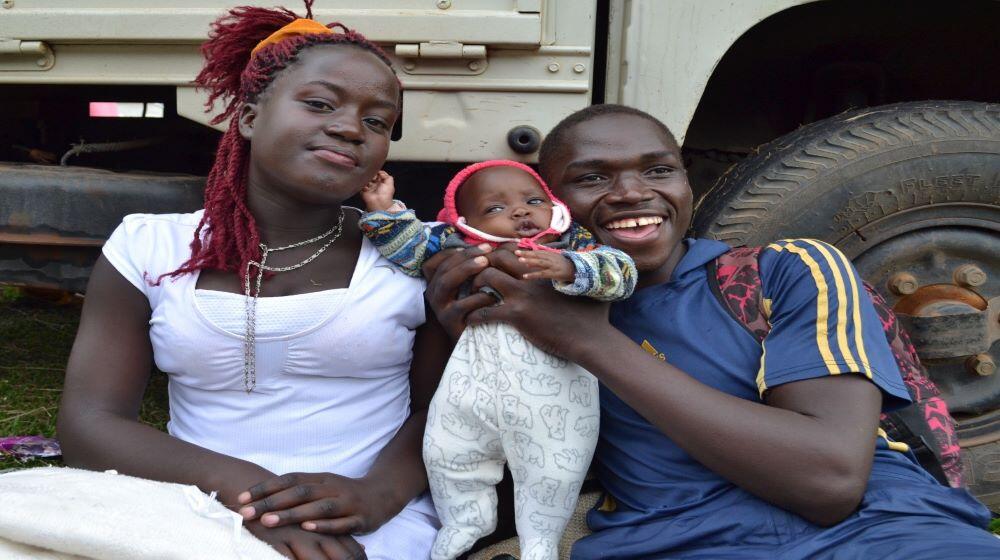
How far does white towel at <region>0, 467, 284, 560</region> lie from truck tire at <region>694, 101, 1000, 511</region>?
1548mm

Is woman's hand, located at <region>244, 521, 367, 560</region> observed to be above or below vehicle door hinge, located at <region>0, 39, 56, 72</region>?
below

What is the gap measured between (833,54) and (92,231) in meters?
2.48

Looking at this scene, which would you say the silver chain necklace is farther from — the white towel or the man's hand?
the man's hand

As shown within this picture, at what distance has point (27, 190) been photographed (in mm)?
2449

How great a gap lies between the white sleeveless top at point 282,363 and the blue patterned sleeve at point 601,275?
413 millimetres

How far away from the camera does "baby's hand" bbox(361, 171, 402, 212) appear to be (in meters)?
1.99

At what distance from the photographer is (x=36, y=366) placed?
12.1 feet

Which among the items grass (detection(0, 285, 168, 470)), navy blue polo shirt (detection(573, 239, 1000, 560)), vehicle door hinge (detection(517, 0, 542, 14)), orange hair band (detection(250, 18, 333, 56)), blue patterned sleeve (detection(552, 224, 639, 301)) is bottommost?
grass (detection(0, 285, 168, 470))

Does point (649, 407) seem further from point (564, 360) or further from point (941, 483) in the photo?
point (941, 483)

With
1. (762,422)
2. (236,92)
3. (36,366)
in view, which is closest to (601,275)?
(762,422)

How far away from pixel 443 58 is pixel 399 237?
698 millimetres

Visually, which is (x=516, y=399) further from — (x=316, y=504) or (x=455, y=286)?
(x=316, y=504)

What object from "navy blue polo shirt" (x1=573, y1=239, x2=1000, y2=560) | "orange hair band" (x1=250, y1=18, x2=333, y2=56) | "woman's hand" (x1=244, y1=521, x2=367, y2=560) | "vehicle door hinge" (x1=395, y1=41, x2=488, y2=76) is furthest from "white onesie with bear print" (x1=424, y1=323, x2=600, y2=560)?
"vehicle door hinge" (x1=395, y1=41, x2=488, y2=76)

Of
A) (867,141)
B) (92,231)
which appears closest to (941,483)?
(867,141)
